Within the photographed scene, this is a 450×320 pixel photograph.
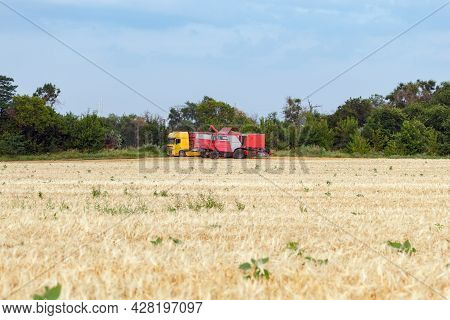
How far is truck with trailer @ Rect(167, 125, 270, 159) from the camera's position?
5738 centimetres

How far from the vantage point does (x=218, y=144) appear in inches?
2258

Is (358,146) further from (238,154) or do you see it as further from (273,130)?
(238,154)

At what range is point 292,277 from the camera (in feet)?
18.6

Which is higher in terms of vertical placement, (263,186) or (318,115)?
(318,115)

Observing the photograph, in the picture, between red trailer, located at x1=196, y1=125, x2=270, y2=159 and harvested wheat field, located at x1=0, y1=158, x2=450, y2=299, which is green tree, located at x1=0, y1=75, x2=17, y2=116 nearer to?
red trailer, located at x1=196, y1=125, x2=270, y2=159

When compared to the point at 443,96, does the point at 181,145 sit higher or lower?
lower

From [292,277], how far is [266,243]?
2.45 meters

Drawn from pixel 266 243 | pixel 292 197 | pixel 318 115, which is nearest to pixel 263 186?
pixel 292 197

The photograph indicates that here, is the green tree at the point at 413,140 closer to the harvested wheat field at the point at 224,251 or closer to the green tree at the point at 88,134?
the green tree at the point at 88,134

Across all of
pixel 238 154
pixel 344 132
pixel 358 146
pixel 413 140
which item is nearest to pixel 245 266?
pixel 238 154

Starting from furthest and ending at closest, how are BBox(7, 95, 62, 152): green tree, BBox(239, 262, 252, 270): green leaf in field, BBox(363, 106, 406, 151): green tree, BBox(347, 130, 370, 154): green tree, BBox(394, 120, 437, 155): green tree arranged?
BBox(363, 106, 406, 151): green tree < BBox(394, 120, 437, 155): green tree < BBox(347, 130, 370, 154): green tree < BBox(7, 95, 62, 152): green tree < BBox(239, 262, 252, 270): green leaf in field

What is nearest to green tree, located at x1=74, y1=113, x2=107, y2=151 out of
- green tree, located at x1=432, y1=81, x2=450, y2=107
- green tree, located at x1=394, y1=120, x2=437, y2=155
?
green tree, located at x1=394, y1=120, x2=437, y2=155

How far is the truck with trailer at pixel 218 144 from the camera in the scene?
57375 mm
